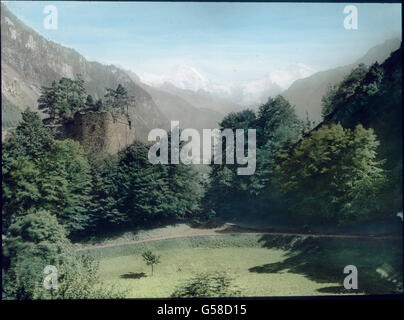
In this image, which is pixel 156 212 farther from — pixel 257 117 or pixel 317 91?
pixel 317 91

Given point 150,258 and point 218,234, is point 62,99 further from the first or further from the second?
point 218,234

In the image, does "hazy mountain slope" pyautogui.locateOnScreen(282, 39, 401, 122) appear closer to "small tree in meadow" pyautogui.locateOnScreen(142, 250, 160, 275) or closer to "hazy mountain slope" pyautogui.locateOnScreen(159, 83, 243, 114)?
"hazy mountain slope" pyautogui.locateOnScreen(159, 83, 243, 114)

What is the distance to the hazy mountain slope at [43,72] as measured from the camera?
12.7 metres

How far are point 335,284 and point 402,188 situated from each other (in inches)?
172

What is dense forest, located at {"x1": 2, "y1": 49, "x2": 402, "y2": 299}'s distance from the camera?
12430mm

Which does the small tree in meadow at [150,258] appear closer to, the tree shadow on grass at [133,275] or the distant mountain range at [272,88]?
the tree shadow on grass at [133,275]

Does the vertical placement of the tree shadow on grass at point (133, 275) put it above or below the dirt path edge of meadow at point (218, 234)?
below

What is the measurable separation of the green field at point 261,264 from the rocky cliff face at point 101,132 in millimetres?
4032

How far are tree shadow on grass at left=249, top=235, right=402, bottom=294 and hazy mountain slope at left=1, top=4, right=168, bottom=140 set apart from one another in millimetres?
6981

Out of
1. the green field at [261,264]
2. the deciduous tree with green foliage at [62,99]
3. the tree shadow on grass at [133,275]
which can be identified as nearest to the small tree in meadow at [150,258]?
the green field at [261,264]

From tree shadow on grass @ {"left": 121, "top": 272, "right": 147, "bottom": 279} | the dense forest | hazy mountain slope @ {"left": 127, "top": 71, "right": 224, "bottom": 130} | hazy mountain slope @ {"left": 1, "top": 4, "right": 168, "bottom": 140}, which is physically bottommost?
tree shadow on grass @ {"left": 121, "top": 272, "right": 147, "bottom": 279}

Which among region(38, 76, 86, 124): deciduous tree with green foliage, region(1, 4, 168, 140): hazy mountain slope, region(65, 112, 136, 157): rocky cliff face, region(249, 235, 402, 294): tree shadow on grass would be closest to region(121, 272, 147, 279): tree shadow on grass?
region(249, 235, 402, 294): tree shadow on grass

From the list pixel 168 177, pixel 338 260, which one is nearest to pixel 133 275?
pixel 168 177
